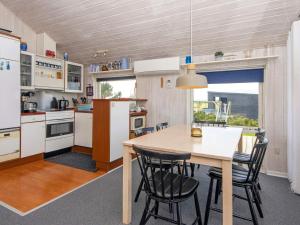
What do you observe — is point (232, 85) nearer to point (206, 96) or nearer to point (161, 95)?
point (206, 96)

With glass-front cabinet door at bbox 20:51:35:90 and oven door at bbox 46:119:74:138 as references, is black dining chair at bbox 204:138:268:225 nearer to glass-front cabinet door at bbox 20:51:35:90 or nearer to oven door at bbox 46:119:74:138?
oven door at bbox 46:119:74:138

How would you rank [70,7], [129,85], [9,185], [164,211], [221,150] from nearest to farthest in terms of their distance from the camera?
[221,150], [164,211], [9,185], [70,7], [129,85]

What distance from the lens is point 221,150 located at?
5.27ft

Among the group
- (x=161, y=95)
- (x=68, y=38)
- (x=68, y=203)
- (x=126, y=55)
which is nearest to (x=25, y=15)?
(x=68, y=38)

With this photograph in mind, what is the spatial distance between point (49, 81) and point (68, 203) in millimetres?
2811

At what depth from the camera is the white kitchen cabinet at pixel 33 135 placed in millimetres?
3309

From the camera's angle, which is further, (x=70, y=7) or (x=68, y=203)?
(x=70, y=7)

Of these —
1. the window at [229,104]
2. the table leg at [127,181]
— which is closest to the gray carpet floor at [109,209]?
the table leg at [127,181]

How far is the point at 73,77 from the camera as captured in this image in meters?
4.66

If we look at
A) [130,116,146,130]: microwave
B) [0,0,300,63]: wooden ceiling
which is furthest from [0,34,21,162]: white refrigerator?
[130,116,146,130]: microwave

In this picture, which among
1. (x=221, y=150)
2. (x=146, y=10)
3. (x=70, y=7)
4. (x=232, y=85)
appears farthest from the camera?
(x=232, y=85)

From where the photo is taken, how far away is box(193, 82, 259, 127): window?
11.1ft

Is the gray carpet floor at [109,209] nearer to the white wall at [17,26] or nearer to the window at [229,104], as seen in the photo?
the window at [229,104]

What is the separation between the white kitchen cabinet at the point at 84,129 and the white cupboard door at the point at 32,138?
69 centimetres
